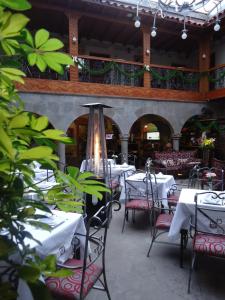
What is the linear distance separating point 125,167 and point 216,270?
3867mm

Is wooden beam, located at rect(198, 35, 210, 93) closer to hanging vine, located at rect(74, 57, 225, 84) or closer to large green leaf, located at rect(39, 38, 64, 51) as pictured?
hanging vine, located at rect(74, 57, 225, 84)

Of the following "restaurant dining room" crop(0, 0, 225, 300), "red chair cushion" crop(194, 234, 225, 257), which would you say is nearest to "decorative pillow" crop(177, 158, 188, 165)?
"restaurant dining room" crop(0, 0, 225, 300)

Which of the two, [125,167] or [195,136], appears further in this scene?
[195,136]

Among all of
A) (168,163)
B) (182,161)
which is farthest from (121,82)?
(182,161)

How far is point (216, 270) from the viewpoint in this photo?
9.89 feet

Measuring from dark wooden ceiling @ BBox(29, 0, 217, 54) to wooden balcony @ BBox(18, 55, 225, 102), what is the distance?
1.46 metres

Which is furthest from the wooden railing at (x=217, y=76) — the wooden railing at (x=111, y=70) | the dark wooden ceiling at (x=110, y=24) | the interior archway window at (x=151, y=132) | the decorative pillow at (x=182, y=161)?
the interior archway window at (x=151, y=132)

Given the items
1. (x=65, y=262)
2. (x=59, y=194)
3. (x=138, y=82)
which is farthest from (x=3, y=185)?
(x=138, y=82)

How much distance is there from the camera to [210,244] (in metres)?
2.61

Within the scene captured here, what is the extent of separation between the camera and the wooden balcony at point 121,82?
819 cm

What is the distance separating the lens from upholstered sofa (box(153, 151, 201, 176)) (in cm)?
850

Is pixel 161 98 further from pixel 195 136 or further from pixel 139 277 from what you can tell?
pixel 139 277

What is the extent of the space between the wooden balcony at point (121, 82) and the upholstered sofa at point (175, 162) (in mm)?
2220

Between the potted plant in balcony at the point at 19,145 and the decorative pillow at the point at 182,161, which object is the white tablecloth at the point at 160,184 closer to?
the decorative pillow at the point at 182,161
